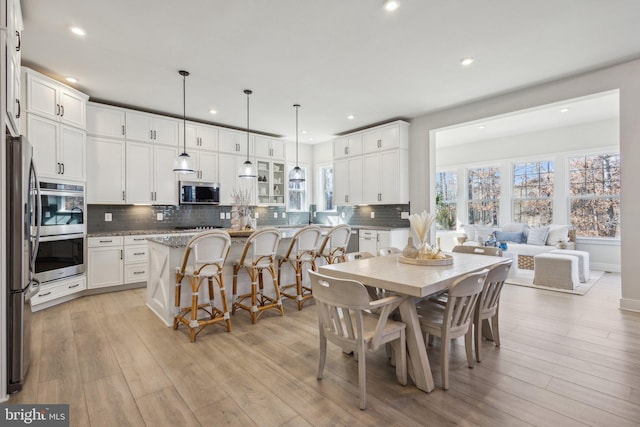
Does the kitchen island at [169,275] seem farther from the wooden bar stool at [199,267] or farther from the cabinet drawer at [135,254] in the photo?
the cabinet drawer at [135,254]

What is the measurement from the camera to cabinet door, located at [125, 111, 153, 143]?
4.90 metres

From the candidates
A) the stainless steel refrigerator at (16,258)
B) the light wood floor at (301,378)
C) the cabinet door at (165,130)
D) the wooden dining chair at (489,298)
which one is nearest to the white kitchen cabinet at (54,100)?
the cabinet door at (165,130)

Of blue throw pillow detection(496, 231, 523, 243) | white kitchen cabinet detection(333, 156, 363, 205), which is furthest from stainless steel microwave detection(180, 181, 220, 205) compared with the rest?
blue throw pillow detection(496, 231, 523, 243)

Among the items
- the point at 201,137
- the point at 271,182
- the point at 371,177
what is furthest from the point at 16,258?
the point at 371,177

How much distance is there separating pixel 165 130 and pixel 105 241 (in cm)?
202

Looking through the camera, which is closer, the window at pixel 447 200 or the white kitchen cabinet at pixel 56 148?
the white kitchen cabinet at pixel 56 148

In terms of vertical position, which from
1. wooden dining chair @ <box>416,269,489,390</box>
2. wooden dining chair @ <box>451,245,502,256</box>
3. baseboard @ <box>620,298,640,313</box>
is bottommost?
baseboard @ <box>620,298,640,313</box>

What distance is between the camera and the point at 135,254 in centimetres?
471

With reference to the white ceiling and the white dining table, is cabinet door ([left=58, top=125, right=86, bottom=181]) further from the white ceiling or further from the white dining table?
the white dining table

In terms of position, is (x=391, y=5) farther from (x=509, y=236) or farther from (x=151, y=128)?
(x=509, y=236)

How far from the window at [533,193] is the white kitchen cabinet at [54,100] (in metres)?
8.23

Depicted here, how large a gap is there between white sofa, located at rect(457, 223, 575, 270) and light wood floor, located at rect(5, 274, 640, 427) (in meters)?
2.50

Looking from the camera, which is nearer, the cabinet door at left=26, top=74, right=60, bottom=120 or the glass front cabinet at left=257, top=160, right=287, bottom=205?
the cabinet door at left=26, top=74, right=60, bottom=120

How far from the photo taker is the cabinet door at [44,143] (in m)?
3.59
